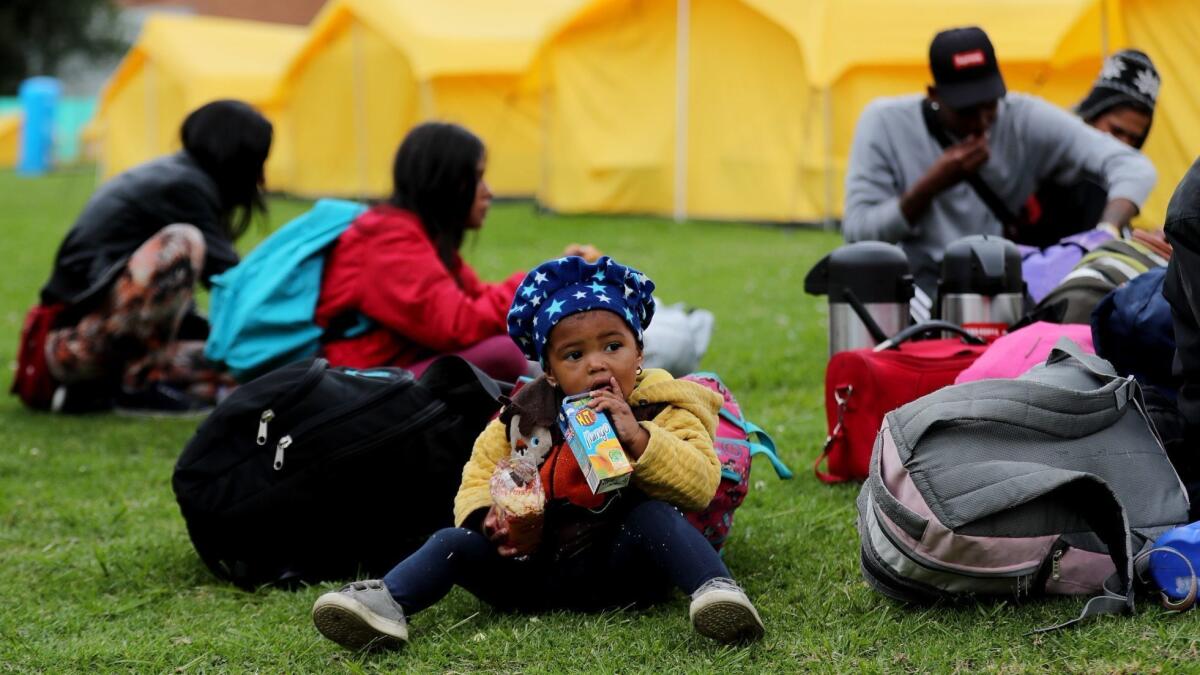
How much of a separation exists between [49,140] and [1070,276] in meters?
29.5

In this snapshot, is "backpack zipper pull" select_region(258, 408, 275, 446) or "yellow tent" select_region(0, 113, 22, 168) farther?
"yellow tent" select_region(0, 113, 22, 168)

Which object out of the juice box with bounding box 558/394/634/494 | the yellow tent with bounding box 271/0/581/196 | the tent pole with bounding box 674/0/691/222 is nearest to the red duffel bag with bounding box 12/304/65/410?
the juice box with bounding box 558/394/634/494

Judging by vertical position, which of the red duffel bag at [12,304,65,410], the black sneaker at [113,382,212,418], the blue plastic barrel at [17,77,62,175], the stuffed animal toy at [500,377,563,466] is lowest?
the blue plastic barrel at [17,77,62,175]

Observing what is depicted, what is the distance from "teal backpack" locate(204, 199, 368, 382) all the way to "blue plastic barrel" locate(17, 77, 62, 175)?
87.6 ft

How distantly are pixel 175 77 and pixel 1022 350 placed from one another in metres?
19.6

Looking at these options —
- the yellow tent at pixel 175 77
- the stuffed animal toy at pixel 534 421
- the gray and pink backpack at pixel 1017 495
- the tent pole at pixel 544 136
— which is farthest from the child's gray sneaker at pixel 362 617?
the yellow tent at pixel 175 77

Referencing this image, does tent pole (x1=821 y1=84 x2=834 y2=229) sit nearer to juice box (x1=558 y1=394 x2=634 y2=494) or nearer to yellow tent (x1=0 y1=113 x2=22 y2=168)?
juice box (x1=558 y1=394 x2=634 y2=494)

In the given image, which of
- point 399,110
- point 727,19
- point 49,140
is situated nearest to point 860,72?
point 727,19

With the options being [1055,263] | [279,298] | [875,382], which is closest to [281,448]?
[279,298]

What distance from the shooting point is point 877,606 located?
123 inches

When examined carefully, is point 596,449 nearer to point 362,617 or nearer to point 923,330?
point 362,617

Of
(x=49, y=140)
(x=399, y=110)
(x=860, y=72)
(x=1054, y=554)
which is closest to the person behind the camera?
(x=1054, y=554)

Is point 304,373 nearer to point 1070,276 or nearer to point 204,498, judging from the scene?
Answer: point 204,498

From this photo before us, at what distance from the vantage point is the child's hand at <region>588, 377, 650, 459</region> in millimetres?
3046
